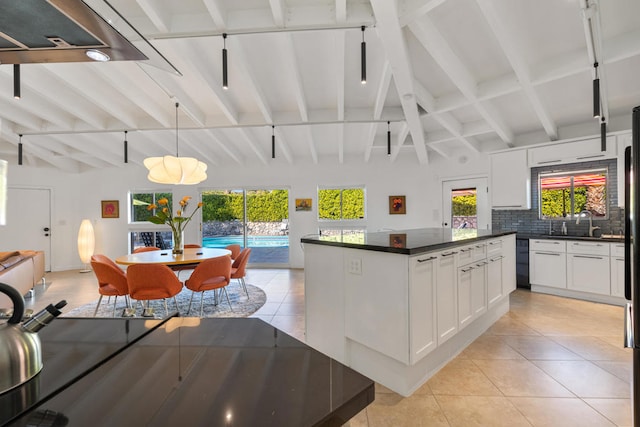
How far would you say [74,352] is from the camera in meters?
0.80

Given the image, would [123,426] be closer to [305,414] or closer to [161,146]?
[305,414]

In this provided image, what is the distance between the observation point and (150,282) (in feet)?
9.91

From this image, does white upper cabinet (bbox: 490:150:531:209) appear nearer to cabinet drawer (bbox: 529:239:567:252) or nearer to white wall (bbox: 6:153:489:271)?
cabinet drawer (bbox: 529:239:567:252)

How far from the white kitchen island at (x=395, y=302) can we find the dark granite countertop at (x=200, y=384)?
1.23 meters

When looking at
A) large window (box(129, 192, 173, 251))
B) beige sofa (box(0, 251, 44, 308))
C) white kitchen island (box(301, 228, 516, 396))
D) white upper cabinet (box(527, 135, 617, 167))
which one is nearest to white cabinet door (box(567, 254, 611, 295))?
white upper cabinet (box(527, 135, 617, 167))

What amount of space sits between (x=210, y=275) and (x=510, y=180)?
491cm

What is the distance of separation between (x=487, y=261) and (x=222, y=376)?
9.33 feet

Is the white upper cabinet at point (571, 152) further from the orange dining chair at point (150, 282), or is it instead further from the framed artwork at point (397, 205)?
the orange dining chair at point (150, 282)

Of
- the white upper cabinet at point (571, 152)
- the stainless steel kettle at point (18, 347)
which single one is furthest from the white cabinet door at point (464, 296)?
the white upper cabinet at point (571, 152)

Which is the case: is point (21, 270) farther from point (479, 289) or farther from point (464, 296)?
point (479, 289)

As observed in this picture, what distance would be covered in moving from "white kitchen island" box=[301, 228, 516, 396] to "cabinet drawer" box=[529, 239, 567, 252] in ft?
7.24

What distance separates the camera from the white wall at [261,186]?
6133 mm

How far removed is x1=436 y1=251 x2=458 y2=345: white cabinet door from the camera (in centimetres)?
214

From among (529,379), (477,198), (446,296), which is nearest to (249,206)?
(477,198)
